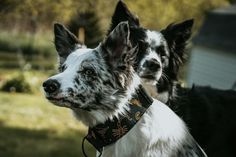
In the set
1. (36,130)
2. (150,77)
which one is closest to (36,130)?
(36,130)

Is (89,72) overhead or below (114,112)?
overhead

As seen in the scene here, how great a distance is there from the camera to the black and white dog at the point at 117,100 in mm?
4055

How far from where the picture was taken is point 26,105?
16.3m

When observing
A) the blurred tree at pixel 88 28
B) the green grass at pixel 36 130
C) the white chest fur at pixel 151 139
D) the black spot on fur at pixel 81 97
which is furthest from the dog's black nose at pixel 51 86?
the blurred tree at pixel 88 28

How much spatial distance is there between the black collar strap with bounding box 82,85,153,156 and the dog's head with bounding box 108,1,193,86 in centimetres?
145

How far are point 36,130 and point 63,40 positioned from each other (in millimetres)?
8951

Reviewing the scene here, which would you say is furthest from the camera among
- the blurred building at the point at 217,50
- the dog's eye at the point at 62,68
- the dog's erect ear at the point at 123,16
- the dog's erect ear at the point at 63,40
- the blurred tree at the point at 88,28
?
the blurred tree at the point at 88,28

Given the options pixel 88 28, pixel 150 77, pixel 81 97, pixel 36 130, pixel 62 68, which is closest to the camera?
pixel 81 97

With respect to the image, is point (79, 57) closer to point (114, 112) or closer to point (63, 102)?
point (63, 102)

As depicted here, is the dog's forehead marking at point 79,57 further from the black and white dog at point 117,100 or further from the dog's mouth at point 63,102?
the dog's mouth at point 63,102

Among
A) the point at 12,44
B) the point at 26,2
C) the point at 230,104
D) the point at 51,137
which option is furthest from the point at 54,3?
the point at 12,44

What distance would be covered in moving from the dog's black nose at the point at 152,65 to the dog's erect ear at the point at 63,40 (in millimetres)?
1451

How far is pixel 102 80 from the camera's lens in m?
4.09

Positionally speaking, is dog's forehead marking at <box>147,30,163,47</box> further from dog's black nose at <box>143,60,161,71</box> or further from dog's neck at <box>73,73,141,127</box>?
dog's neck at <box>73,73,141,127</box>
